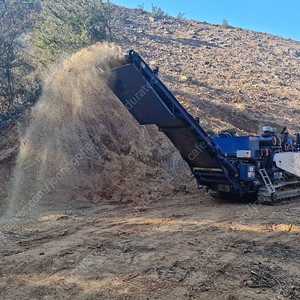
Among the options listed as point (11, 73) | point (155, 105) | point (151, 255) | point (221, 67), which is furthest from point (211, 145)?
point (221, 67)

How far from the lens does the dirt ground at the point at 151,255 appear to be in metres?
4.17

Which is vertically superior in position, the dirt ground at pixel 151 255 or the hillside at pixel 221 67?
the hillside at pixel 221 67

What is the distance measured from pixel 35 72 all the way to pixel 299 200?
37.9 ft

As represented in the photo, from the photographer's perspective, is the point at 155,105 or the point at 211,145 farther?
the point at 211,145

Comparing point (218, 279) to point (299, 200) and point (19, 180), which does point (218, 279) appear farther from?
point (299, 200)

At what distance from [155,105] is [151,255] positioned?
152 inches

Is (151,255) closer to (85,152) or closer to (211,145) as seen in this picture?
(211,145)

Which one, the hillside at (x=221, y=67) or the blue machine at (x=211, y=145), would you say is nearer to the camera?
the blue machine at (x=211, y=145)

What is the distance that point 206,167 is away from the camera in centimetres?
984

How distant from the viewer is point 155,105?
26.5ft

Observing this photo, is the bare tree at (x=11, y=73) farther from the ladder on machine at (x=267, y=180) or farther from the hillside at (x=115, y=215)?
the ladder on machine at (x=267, y=180)

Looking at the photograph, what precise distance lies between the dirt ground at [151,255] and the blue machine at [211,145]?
4.88 ft

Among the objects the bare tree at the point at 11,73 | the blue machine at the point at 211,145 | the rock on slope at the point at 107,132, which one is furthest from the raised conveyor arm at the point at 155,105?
the bare tree at the point at 11,73

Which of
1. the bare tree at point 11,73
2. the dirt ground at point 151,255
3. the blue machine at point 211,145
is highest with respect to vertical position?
the bare tree at point 11,73
